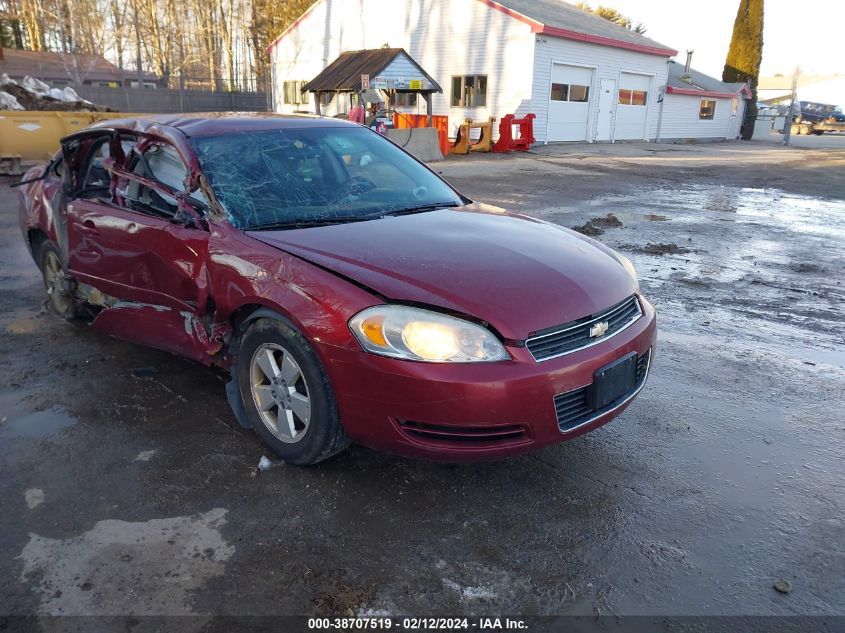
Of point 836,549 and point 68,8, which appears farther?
point 68,8

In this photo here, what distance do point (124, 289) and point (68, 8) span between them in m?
46.6

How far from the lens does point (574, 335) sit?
278 cm

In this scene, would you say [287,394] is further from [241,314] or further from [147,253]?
[147,253]

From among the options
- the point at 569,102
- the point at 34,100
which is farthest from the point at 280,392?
the point at 569,102

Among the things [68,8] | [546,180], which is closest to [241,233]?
[546,180]

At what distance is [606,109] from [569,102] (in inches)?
108

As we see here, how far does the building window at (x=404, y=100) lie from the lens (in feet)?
94.0

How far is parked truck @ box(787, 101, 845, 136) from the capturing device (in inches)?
1848

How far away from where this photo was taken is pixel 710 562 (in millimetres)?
2537

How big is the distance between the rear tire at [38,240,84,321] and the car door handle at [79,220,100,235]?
53 centimetres

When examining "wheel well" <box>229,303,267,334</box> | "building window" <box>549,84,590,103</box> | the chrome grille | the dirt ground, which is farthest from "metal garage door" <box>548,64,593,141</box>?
"wheel well" <box>229,303,267,334</box>

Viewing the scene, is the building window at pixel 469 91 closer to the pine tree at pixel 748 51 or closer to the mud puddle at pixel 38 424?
the pine tree at pixel 748 51

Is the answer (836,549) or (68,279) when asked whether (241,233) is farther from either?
(836,549)

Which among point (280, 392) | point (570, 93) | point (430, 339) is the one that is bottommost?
point (280, 392)
